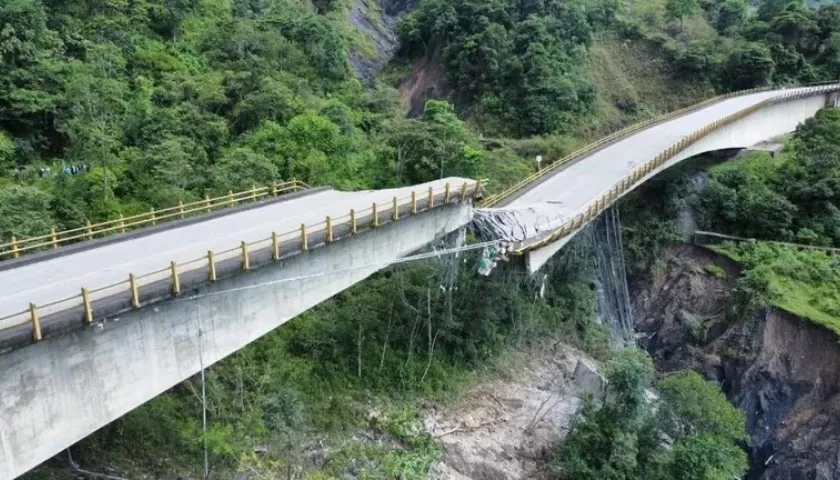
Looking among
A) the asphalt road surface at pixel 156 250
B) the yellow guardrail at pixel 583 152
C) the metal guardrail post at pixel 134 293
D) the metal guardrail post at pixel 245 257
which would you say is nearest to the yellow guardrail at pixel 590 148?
the yellow guardrail at pixel 583 152

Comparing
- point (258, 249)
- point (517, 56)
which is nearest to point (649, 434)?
point (258, 249)

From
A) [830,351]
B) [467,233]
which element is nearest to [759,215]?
[830,351]

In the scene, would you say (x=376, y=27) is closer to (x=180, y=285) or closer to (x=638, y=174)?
(x=638, y=174)

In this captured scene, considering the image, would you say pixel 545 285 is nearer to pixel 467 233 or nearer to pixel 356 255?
pixel 467 233

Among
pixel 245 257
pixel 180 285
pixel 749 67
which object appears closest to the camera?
pixel 180 285

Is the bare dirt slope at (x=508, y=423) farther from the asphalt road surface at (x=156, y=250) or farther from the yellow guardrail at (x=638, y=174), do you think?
the asphalt road surface at (x=156, y=250)

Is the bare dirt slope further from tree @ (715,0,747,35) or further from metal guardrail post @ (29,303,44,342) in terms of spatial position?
tree @ (715,0,747,35)

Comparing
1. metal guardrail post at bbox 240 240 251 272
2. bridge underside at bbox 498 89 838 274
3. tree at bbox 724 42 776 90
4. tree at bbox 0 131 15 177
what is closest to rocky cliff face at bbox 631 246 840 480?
bridge underside at bbox 498 89 838 274
